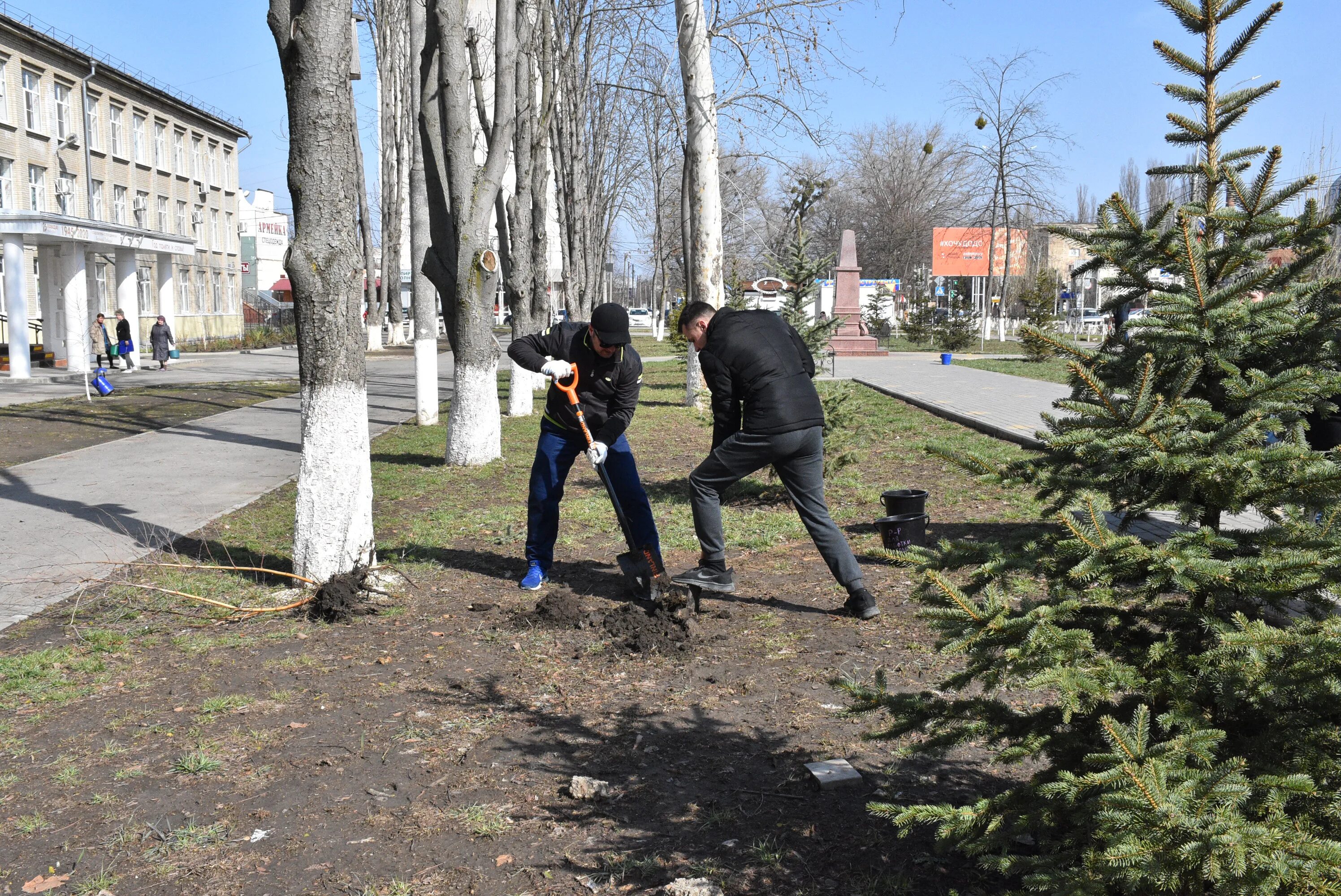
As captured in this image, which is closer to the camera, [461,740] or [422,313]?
[461,740]

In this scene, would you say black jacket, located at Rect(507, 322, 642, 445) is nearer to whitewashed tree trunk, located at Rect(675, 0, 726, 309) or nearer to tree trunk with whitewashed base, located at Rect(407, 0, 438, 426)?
tree trunk with whitewashed base, located at Rect(407, 0, 438, 426)

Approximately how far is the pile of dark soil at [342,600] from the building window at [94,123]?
4100cm

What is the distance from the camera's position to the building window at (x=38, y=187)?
36250 millimetres

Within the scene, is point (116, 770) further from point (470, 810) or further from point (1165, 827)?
point (1165, 827)

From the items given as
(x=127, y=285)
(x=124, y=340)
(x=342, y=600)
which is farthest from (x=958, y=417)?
(x=127, y=285)

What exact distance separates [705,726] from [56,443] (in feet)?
40.7

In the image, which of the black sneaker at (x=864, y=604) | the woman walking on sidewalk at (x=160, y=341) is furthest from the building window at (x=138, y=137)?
the black sneaker at (x=864, y=604)

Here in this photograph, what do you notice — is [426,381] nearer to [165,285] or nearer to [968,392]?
[968,392]

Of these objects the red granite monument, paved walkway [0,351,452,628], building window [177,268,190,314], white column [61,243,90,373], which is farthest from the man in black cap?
building window [177,268,190,314]

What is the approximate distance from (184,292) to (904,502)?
1827 inches

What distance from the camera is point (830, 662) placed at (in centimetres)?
499

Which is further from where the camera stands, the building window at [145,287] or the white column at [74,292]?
the building window at [145,287]

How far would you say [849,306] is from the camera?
33.3 m

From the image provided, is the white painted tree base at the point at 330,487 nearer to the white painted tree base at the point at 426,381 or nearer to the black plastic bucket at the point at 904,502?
the black plastic bucket at the point at 904,502
